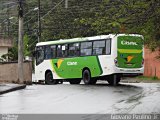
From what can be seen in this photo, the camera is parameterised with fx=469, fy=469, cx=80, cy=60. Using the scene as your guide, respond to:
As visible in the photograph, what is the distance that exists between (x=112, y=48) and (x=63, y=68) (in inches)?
205

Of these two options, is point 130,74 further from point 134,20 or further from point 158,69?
point 158,69

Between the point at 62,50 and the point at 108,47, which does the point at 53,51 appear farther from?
the point at 108,47

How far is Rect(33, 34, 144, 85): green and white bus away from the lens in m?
26.5

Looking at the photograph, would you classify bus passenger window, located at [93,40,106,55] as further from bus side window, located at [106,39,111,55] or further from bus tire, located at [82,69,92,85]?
bus tire, located at [82,69,92,85]

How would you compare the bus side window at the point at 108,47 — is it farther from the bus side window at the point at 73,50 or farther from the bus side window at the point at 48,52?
the bus side window at the point at 48,52

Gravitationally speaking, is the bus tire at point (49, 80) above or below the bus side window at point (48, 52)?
below

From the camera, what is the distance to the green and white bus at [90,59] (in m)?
26.5

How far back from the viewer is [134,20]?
13.4 m

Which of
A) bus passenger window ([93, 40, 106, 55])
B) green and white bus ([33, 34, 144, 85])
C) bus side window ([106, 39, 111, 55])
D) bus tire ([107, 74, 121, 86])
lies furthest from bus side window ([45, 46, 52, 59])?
bus side window ([106, 39, 111, 55])

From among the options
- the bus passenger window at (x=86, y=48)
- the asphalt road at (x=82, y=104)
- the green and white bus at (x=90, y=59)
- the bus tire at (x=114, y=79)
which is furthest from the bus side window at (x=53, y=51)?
the asphalt road at (x=82, y=104)

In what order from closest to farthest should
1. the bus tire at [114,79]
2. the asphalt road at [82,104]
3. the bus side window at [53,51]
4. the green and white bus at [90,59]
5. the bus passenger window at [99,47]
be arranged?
the asphalt road at [82,104] → the green and white bus at [90,59] → the bus tire at [114,79] → the bus passenger window at [99,47] → the bus side window at [53,51]

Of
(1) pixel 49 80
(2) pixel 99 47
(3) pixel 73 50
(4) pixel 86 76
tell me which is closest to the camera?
(2) pixel 99 47

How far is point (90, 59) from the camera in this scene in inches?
1105

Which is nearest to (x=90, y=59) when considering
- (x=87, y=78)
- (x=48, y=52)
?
(x=87, y=78)
